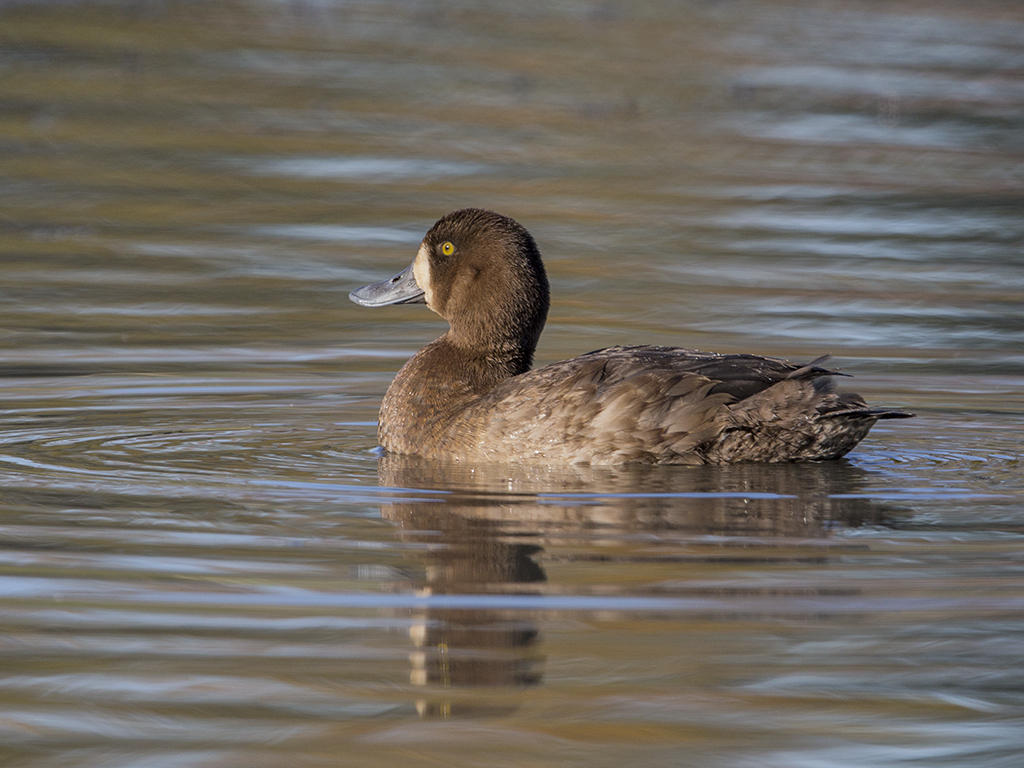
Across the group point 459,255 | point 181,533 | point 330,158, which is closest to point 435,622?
point 181,533

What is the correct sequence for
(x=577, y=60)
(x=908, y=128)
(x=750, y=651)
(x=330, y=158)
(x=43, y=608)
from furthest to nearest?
(x=577, y=60), (x=908, y=128), (x=330, y=158), (x=43, y=608), (x=750, y=651)

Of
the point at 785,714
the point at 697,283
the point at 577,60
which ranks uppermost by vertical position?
the point at 577,60

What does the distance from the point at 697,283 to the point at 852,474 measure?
4402 mm

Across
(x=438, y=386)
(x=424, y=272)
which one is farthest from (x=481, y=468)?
(x=424, y=272)

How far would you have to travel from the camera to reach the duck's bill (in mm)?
8488

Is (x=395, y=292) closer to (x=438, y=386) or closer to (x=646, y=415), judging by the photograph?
(x=438, y=386)

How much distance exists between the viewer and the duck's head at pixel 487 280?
8.02 metres

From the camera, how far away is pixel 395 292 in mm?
8555

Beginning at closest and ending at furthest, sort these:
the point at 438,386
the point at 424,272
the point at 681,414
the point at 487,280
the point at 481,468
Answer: the point at 681,414
the point at 481,468
the point at 438,386
the point at 487,280
the point at 424,272

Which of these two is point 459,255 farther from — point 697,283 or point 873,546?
point 697,283

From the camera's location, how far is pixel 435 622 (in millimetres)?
5102

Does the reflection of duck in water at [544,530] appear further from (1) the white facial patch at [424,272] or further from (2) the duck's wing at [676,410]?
(1) the white facial patch at [424,272]

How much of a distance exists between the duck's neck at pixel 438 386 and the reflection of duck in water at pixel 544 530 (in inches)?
5.2

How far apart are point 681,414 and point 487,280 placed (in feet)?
4.02
